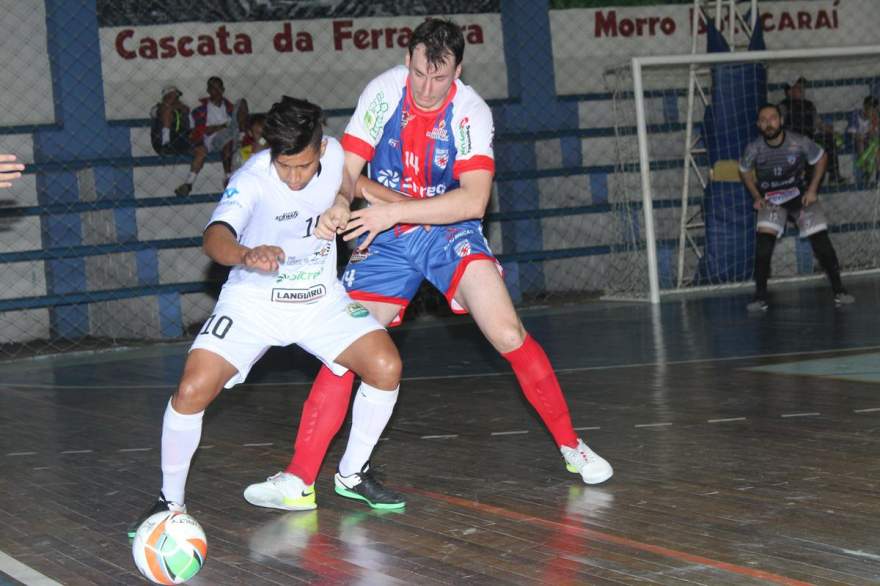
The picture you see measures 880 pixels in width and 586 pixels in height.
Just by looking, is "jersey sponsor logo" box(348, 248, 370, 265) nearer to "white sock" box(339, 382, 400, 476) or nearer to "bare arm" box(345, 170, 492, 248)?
"bare arm" box(345, 170, 492, 248)

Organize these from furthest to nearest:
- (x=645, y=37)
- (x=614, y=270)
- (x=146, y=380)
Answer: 1. (x=645, y=37)
2. (x=614, y=270)
3. (x=146, y=380)

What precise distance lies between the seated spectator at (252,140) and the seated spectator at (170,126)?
2.38 ft

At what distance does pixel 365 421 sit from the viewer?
5.18 metres

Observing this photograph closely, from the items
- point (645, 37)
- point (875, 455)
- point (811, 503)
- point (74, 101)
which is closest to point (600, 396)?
point (875, 455)

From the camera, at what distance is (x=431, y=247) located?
5.50 meters

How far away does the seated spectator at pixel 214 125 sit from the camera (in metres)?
14.2

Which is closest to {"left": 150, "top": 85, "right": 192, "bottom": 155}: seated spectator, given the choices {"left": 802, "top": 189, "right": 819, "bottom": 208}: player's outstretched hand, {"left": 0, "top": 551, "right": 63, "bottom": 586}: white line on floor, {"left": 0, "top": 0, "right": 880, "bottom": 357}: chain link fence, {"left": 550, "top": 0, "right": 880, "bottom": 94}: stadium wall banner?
{"left": 0, "top": 0, "right": 880, "bottom": 357}: chain link fence

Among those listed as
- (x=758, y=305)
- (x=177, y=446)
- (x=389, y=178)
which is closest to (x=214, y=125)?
(x=758, y=305)

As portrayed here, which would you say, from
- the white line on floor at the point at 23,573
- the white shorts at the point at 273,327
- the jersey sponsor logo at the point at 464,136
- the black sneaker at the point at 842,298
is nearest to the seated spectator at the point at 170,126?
the black sneaker at the point at 842,298

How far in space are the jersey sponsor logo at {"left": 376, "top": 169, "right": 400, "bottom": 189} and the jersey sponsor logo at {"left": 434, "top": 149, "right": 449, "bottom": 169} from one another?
8.6 inches

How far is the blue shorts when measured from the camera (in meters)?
5.43

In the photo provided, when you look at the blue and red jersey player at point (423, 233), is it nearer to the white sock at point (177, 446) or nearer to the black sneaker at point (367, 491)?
the black sneaker at point (367, 491)

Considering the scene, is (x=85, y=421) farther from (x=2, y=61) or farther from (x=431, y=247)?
(x=2, y=61)

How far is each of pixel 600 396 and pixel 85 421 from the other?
3318 mm
